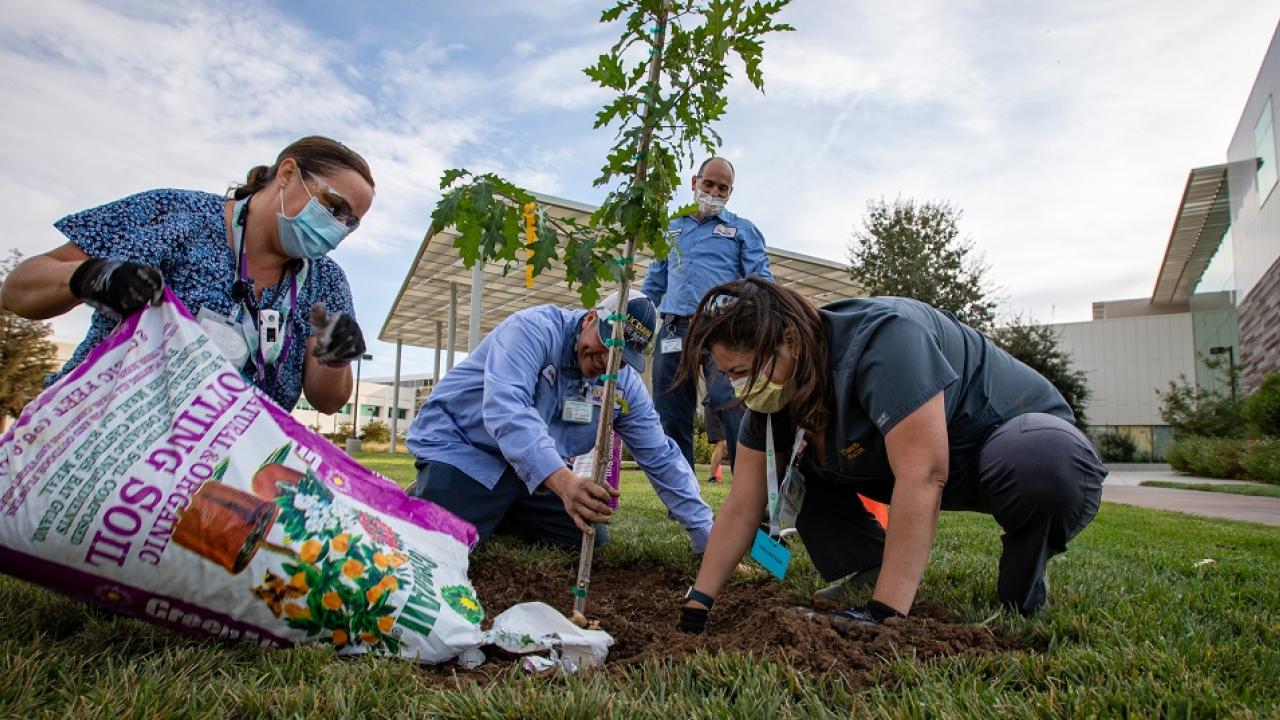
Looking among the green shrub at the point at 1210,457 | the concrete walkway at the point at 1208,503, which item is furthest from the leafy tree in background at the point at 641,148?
the green shrub at the point at 1210,457

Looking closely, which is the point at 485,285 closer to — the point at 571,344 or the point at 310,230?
the point at 571,344

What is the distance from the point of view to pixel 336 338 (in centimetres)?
230

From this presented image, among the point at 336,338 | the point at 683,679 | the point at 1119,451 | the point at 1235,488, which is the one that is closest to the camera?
the point at 683,679

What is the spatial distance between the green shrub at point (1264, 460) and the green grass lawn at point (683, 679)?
11.6m

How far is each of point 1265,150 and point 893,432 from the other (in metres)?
21.6

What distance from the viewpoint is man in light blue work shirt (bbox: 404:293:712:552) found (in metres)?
2.95

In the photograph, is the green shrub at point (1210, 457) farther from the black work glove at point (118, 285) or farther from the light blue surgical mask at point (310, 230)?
the black work glove at point (118, 285)

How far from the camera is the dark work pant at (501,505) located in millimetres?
3244

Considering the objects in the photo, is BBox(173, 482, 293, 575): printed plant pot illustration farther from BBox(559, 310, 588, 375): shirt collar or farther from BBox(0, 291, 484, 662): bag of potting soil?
BBox(559, 310, 588, 375): shirt collar

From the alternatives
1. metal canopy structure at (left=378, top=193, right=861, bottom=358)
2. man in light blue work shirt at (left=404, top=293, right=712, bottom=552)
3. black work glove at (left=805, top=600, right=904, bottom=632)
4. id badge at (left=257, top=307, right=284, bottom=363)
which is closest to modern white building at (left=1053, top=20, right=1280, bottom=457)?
metal canopy structure at (left=378, top=193, right=861, bottom=358)

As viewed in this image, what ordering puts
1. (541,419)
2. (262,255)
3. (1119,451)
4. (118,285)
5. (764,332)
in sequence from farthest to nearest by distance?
(1119,451) < (541,419) < (262,255) < (764,332) < (118,285)

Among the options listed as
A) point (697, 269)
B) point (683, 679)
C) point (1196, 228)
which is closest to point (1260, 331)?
point (1196, 228)

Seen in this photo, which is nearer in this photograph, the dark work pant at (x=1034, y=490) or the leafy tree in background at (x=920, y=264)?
the dark work pant at (x=1034, y=490)

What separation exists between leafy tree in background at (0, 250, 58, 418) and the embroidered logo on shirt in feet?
56.6
